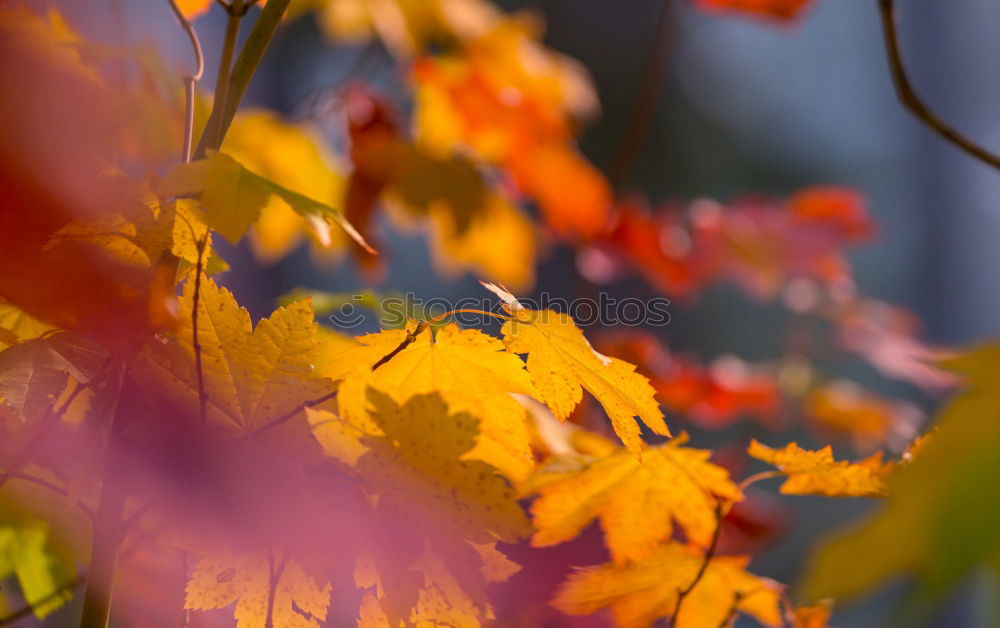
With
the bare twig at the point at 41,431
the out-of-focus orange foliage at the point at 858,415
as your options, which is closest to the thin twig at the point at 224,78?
the bare twig at the point at 41,431

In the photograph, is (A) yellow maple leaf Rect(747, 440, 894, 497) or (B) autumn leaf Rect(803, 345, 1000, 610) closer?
(B) autumn leaf Rect(803, 345, 1000, 610)

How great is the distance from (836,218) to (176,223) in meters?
1.12

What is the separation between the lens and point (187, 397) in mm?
336

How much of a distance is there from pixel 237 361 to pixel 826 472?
275 mm

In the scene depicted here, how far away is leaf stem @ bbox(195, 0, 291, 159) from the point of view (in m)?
0.35

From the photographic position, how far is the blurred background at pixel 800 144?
379 centimetres

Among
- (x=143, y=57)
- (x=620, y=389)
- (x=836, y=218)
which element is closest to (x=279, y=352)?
(x=620, y=389)

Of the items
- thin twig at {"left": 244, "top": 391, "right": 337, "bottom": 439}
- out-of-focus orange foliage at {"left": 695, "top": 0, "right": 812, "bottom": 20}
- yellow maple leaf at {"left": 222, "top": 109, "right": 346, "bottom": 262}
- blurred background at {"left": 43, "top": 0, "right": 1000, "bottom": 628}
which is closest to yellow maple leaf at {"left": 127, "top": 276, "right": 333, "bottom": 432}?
thin twig at {"left": 244, "top": 391, "right": 337, "bottom": 439}

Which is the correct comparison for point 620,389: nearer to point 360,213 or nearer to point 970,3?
point 360,213

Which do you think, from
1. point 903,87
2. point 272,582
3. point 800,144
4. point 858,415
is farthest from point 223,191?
point 800,144

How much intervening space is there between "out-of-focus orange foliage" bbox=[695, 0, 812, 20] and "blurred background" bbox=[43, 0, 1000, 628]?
2.14 m

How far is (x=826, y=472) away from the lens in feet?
1.20

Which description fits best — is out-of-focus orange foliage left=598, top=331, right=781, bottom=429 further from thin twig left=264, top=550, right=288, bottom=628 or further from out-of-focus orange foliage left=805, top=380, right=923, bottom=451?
thin twig left=264, top=550, right=288, bottom=628

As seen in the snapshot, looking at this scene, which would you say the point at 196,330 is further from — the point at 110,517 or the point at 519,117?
the point at 519,117
